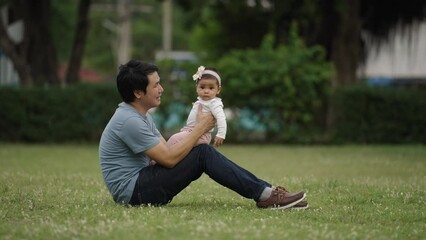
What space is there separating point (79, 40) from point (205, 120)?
Result: 74.0 ft

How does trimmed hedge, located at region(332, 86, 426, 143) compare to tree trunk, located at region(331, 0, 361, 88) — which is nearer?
trimmed hedge, located at region(332, 86, 426, 143)

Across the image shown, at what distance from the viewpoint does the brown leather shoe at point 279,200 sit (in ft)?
28.7

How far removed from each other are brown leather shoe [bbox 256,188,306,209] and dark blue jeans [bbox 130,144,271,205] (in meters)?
0.11

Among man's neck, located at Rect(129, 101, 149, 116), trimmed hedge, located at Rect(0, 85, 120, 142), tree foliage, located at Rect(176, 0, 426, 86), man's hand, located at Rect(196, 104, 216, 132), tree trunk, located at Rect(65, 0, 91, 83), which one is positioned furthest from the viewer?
tree trunk, located at Rect(65, 0, 91, 83)

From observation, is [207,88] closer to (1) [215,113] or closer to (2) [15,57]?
(1) [215,113]

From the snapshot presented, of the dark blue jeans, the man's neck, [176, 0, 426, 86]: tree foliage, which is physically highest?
[176, 0, 426, 86]: tree foliage

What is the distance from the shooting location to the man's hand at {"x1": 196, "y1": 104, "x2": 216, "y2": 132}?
346 inches

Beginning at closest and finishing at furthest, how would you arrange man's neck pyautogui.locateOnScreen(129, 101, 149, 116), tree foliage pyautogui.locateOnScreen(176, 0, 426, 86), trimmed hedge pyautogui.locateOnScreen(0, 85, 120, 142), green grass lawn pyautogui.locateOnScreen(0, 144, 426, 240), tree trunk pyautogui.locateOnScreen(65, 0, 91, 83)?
green grass lawn pyautogui.locateOnScreen(0, 144, 426, 240)
man's neck pyautogui.locateOnScreen(129, 101, 149, 116)
trimmed hedge pyautogui.locateOnScreen(0, 85, 120, 142)
tree foliage pyautogui.locateOnScreen(176, 0, 426, 86)
tree trunk pyautogui.locateOnScreen(65, 0, 91, 83)

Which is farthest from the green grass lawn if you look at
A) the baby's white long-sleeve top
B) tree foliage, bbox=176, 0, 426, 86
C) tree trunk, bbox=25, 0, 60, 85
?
tree foliage, bbox=176, 0, 426, 86

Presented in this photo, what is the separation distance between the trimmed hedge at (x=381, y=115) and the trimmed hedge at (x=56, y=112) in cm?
773

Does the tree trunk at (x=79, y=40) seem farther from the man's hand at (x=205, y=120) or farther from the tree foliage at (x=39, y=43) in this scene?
the man's hand at (x=205, y=120)

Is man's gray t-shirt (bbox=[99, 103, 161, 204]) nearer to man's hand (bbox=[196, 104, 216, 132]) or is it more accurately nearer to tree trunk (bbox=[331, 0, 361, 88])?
man's hand (bbox=[196, 104, 216, 132])

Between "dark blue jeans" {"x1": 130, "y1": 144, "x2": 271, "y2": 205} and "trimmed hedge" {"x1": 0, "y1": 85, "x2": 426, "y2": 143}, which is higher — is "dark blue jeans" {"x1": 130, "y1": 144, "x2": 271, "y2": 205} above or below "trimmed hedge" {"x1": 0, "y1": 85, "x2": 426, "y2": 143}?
above

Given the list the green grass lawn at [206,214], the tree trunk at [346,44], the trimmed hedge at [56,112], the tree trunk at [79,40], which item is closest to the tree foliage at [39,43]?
the tree trunk at [79,40]
